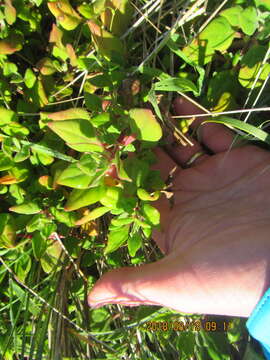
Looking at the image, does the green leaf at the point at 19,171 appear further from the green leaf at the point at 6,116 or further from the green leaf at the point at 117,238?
the green leaf at the point at 117,238

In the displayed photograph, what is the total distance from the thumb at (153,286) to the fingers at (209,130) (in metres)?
0.51

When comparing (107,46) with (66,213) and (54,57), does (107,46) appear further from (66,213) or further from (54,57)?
(66,213)

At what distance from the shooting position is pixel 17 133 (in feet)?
4.82

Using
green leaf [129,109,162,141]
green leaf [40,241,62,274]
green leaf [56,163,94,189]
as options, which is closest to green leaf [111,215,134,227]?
green leaf [56,163,94,189]

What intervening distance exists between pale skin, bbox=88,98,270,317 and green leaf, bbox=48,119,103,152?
1.44 ft

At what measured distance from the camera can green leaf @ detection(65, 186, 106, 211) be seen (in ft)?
4.24

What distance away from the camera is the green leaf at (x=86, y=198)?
129 cm

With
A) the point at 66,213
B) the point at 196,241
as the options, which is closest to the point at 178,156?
the point at 196,241

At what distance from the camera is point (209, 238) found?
4.58 feet

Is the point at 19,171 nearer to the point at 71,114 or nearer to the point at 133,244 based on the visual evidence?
the point at 71,114
